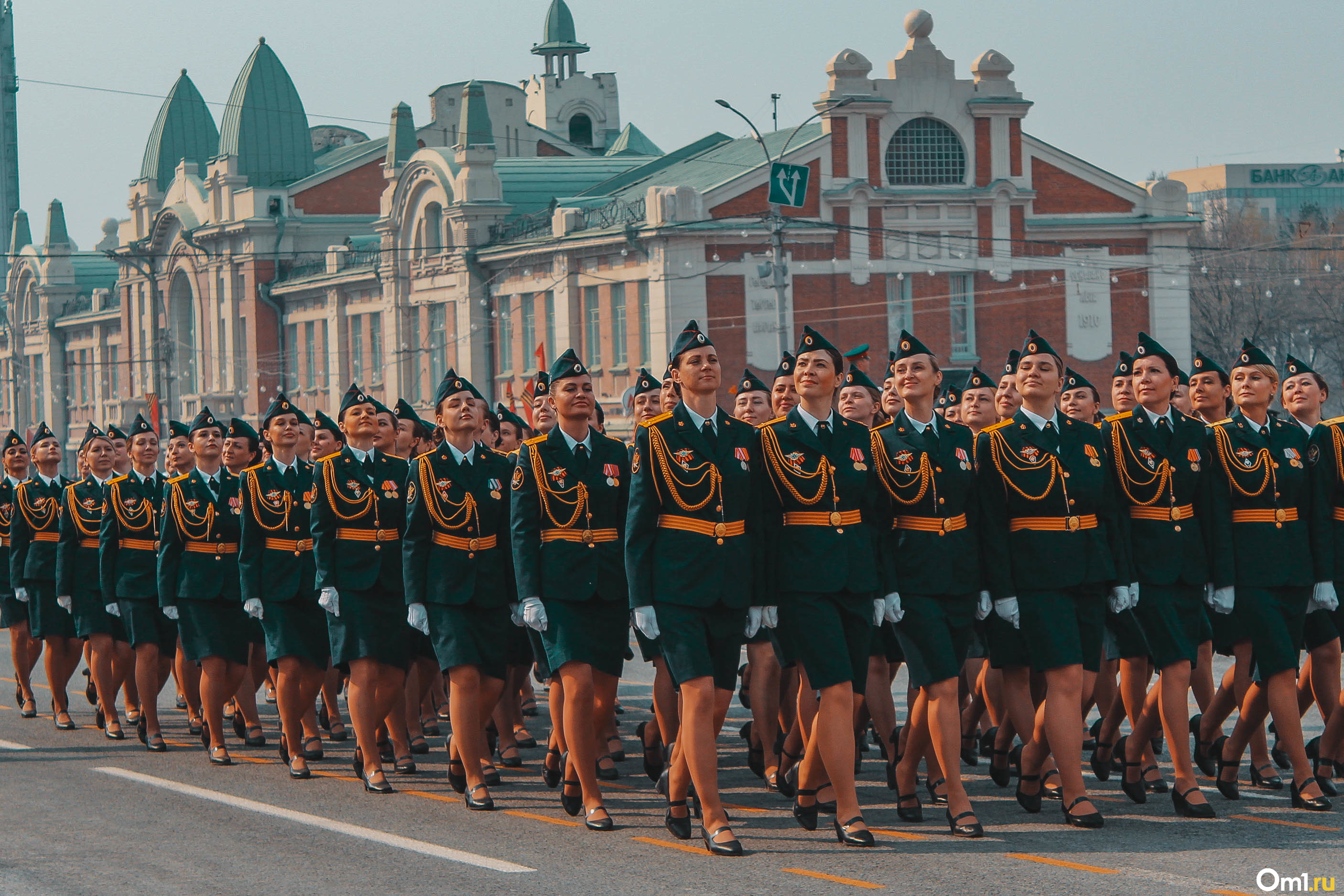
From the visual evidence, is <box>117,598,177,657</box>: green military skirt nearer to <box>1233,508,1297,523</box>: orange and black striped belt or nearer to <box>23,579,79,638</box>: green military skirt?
<box>23,579,79,638</box>: green military skirt

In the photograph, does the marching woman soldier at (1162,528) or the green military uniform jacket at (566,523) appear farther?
the green military uniform jacket at (566,523)

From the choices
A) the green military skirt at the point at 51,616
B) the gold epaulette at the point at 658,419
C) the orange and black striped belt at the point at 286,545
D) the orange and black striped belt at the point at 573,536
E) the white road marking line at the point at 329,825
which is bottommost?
the white road marking line at the point at 329,825

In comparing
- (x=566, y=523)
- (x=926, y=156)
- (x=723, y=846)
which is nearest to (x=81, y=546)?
(x=566, y=523)

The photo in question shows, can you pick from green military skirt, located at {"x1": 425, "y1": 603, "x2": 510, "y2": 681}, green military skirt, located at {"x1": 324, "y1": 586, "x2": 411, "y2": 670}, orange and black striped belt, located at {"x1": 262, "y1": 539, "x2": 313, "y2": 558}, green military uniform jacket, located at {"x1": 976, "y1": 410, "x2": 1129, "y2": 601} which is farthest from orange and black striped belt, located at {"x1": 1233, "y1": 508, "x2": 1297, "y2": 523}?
orange and black striped belt, located at {"x1": 262, "y1": 539, "x2": 313, "y2": 558}

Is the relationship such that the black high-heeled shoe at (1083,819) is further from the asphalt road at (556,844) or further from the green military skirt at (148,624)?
the green military skirt at (148,624)

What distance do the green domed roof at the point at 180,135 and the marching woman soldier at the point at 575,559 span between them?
65.1 m

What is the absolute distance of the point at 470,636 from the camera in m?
9.55

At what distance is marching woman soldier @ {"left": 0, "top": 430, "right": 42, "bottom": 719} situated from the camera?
46.9 feet

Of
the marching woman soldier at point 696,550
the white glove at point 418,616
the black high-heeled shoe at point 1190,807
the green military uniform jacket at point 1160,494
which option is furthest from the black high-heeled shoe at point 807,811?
the white glove at point 418,616

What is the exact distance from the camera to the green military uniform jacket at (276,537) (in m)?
10.8

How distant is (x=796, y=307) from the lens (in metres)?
43.4

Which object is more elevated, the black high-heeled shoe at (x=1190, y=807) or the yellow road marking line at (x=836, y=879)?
the black high-heeled shoe at (x=1190, y=807)

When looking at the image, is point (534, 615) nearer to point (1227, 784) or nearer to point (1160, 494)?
point (1160, 494)

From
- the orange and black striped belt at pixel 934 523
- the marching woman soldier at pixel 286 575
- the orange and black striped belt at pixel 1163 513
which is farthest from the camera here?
the marching woman soldier at pixel 286 575
